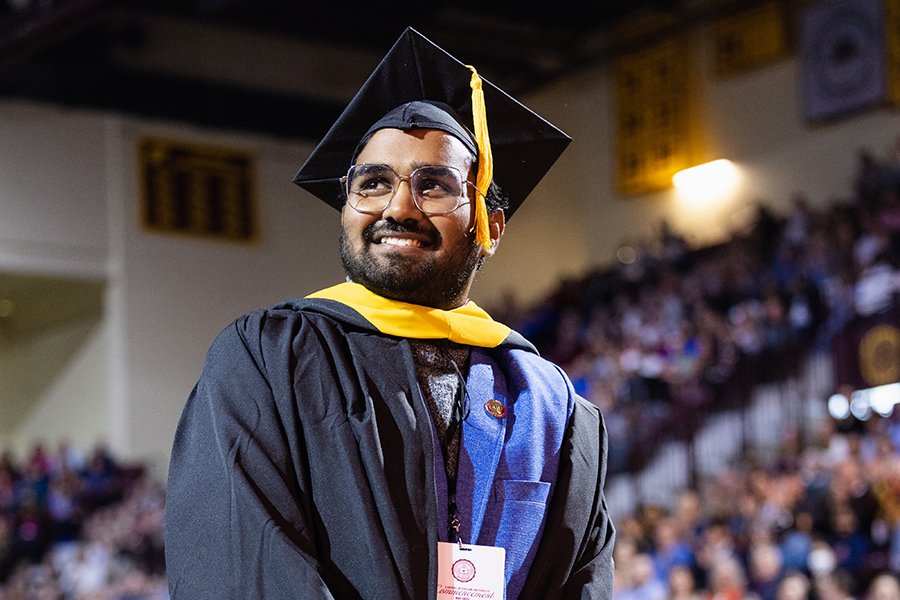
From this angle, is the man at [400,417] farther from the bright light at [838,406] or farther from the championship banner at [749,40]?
the championship banner at [749,40]

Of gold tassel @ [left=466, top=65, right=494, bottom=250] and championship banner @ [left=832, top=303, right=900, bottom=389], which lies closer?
gold tassel @ [left=466, top=65, right=494, bottom=250]

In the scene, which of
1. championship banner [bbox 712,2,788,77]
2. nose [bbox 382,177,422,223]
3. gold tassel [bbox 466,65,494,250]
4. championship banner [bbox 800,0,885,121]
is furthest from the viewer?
championship banner [bbox 712,2,788,77]

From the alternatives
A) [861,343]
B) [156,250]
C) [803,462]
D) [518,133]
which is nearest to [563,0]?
[156,250]

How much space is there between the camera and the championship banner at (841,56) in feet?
45.3

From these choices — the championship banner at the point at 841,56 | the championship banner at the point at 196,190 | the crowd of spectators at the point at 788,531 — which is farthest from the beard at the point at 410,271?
the championship banner at the point at 196,190

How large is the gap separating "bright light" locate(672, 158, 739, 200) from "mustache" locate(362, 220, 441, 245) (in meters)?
13.3

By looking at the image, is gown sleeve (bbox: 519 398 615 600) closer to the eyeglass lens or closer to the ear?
the ear

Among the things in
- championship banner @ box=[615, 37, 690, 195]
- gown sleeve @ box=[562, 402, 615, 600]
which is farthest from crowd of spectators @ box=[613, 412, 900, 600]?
championship banner @ box=[615, 37, 690, 195]

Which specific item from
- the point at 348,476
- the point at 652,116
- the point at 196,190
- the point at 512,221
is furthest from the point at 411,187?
the point at 196,190

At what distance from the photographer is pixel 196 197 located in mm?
16406

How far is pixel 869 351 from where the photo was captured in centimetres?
1027

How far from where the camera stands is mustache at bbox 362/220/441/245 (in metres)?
2.32

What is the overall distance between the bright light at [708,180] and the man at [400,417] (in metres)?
13.0

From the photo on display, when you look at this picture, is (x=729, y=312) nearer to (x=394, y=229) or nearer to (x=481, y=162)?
(x=481, y=162)
